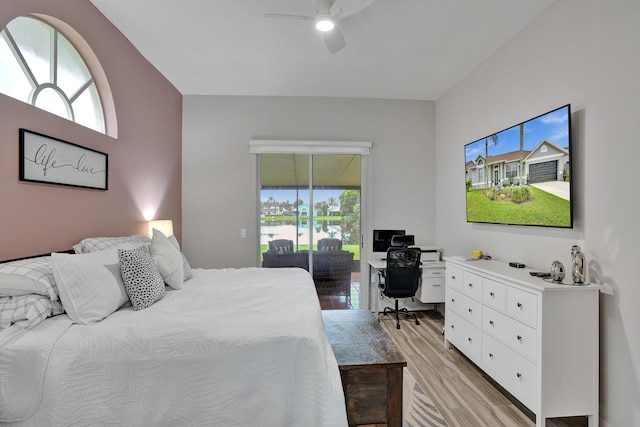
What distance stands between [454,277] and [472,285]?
33cm

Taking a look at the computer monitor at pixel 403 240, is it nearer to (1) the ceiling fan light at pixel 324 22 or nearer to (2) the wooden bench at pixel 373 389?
(2) the wooden bench at pixel 373 389

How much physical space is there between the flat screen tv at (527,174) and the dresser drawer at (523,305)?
0.60 m

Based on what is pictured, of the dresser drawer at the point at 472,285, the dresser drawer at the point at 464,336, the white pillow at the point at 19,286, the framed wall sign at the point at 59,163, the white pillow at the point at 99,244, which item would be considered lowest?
the dresser drawer at the point at 464,336

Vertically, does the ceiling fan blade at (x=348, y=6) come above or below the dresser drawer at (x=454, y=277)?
above

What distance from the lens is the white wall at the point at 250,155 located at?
166 inches

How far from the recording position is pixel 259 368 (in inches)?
56.4

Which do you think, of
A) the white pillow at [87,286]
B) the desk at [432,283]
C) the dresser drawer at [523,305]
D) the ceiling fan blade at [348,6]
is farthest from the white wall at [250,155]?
the white pillow at [87,286]

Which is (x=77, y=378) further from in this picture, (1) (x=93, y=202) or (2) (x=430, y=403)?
(2) (x=430, y=403)

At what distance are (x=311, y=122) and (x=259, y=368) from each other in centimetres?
350

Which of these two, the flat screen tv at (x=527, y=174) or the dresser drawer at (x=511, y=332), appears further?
the flat screen tv at (x=527, y=174)

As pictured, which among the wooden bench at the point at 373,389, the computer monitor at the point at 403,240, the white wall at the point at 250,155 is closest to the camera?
the wooden bench at the point at 373,389

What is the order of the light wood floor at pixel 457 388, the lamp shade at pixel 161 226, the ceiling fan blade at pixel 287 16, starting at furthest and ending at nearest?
the lamp shade at pixel 161 226
the ceiling fan blade at pixel 287 16
the light wood floor at pixel 457 388

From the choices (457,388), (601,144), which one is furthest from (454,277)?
(601,144)

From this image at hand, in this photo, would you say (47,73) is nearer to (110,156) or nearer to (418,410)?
(110,156)
